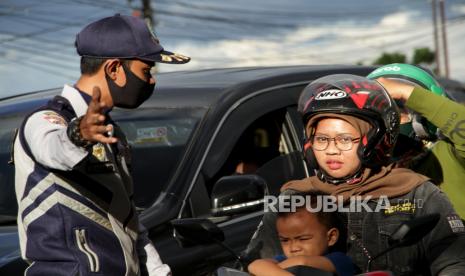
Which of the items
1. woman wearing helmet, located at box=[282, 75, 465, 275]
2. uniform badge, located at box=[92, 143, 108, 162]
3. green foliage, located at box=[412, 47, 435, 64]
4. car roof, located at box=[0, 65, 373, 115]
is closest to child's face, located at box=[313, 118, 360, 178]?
woman wearing helmet, located at box=[282, 75, 465, 275]

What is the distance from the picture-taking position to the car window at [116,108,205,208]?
15.3ft

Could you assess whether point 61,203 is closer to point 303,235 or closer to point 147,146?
point 303,235

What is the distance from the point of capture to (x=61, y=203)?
3.16 meters

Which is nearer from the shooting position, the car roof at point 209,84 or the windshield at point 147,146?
the windshield at point 147,146

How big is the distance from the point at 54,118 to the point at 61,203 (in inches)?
11.5

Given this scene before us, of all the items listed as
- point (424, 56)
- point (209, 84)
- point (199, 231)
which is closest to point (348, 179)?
point (199, 231)

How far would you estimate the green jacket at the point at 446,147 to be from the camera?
3.75 m

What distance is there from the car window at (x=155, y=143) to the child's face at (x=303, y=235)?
4.71ft

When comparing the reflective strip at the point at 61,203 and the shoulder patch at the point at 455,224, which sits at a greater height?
the reflective strip at the point at 61,203

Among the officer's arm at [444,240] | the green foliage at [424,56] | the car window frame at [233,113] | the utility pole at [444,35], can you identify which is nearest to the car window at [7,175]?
the car window frame at [233,113]

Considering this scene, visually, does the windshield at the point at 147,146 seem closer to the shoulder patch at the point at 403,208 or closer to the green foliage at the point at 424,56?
the shoulder patch at the point at 403,208

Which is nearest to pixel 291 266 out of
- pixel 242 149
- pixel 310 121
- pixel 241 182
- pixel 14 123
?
pixel 310 121

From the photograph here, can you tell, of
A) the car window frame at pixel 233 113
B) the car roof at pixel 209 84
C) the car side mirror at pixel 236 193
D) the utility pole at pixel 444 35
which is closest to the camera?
the car side mirror at pixel 236 193

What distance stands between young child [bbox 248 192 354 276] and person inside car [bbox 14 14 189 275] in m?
0.55
